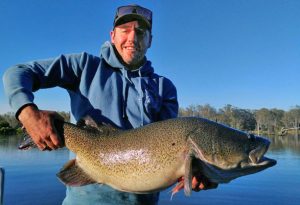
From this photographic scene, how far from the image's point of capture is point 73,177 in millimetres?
4062

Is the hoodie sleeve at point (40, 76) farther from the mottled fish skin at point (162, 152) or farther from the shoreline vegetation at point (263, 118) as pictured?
the shoreline vegetation at point (263, 118)

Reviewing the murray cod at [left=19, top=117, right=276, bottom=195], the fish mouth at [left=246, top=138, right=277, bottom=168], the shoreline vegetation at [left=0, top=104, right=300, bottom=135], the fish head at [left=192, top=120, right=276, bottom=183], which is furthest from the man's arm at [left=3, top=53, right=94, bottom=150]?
the shoreline vegetation at [left=0, top=104, right=300, bottom=135]

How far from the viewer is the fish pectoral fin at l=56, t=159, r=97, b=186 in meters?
4.03

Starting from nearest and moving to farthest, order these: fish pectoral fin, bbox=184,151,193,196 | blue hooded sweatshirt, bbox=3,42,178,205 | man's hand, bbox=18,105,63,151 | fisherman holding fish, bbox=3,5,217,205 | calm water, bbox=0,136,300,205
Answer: fish pectoral fin, bbox=184,151,193,196, man's hand, bbox=18,105,63,151, fisherman holding fish, bbox=3,5,217,205, blue hooded sweatshirt, bbox=3,42,178,205, calm water, bbox=0,136,300,205

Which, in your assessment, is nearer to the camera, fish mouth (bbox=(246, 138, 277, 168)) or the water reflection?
fish mouth (bbox=(246, 138, 277, 168))

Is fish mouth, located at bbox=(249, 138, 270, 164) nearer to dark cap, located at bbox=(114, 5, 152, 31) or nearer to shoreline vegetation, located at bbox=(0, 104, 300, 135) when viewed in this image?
dark cap, located at bbox=(114, 5, 152, 31)

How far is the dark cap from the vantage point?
4.59m

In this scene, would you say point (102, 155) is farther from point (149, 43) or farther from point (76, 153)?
point (149, 43)

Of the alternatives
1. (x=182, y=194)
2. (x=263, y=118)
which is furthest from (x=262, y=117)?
(x=182, y=194)

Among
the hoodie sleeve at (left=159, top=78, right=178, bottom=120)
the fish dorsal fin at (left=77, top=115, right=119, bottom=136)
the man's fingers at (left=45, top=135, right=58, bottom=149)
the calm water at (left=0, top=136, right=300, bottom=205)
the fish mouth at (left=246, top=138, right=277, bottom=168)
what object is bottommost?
the calm water at (left=0, top=136, right=300, bottom=205)

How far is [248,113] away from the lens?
162 metres

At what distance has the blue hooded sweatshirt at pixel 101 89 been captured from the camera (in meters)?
4.11

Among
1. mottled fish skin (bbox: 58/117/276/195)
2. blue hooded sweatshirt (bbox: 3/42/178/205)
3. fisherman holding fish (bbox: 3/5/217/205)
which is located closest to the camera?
mottled fish skin (bbox: 58/117/276/195)

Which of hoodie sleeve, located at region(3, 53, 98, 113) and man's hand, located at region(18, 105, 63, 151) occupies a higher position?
hoodie sleeve, located at region(3, 53, 98, 113)
